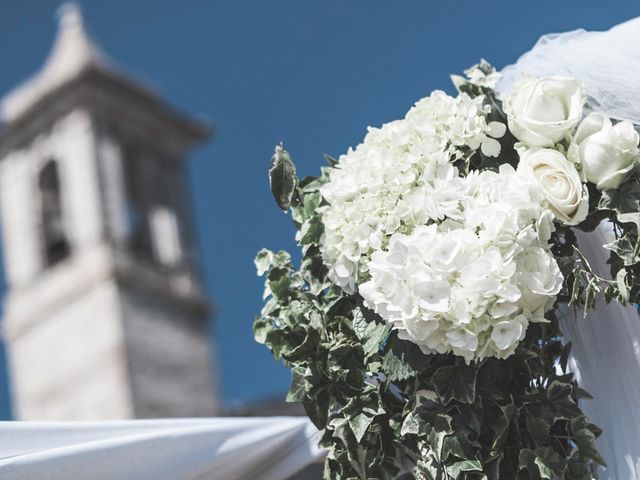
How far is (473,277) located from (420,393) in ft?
0.83

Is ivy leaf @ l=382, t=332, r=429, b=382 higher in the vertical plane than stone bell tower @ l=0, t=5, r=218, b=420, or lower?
lower

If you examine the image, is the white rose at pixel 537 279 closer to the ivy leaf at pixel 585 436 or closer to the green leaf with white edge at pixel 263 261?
the ivy leaf at pixel 585 436

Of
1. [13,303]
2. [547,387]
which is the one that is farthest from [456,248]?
[13,303]

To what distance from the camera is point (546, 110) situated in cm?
219

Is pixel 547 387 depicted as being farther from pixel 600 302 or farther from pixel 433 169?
pixel 433 169

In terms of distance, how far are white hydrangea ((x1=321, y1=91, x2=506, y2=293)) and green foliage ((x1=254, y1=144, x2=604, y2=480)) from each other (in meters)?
0.10

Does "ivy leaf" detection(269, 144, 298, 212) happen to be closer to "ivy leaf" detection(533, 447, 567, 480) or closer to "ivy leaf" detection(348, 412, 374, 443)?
"ivy leaf" detection(348, 412, 374, 443)

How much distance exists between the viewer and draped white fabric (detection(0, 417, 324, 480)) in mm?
2254

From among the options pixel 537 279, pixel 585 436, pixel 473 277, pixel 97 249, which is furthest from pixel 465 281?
pixel 97 249

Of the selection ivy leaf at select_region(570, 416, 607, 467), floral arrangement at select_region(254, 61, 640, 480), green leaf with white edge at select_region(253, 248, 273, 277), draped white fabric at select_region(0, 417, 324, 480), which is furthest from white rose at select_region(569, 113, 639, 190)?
draped white fabric at select_region(0, 417, 324, 480)

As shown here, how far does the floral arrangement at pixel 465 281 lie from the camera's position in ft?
6.70

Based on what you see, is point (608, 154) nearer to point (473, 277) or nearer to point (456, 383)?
point (473, 277)

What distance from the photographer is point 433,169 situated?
2.18 metres

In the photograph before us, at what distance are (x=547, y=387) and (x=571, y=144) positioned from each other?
43 centimetres
